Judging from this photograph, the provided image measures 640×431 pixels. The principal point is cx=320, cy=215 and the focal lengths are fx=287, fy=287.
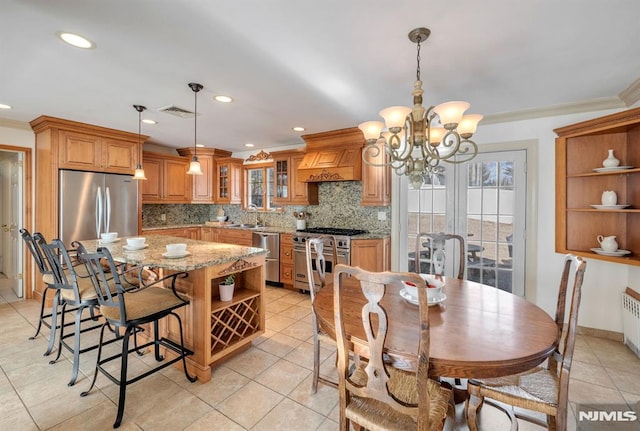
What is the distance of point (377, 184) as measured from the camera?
408 cm

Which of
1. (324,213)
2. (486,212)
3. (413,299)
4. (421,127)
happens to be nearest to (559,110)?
(486,212)

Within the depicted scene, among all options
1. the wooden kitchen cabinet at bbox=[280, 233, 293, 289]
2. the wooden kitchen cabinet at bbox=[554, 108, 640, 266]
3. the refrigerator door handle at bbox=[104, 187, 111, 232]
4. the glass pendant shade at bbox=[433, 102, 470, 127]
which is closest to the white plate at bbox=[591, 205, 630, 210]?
the wooden kitchen cabinet at bbox=[554, 108, 640, 266]

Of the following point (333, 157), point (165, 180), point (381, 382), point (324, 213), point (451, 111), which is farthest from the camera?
point (165, 180)

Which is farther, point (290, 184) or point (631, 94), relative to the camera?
point (290, 184)

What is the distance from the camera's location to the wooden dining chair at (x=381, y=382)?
1.08m

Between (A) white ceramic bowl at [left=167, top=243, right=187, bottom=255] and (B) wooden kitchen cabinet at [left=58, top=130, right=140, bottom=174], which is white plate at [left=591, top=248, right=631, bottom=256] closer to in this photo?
(A) white ceramic bowl at [left=167, top=243, right=187, bottom=255]

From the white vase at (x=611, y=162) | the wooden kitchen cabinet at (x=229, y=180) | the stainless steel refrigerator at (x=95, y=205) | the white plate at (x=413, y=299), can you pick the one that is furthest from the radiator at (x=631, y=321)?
the stainless steel refrigerator at (x=95, y=205)

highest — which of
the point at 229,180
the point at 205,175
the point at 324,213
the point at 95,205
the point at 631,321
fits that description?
the point at 205,175

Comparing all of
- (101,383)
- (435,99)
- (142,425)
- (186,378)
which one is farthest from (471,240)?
(101,383)

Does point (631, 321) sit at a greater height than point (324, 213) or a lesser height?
lesser

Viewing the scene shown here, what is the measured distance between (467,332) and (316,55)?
1962mm

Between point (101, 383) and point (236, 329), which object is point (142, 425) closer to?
point (101, 383)

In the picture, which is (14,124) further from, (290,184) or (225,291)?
(225,291)

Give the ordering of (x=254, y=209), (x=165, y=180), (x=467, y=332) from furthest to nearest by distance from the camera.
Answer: (x=254, y=209)
(x=165, y=180)
(x=467, y=332)
